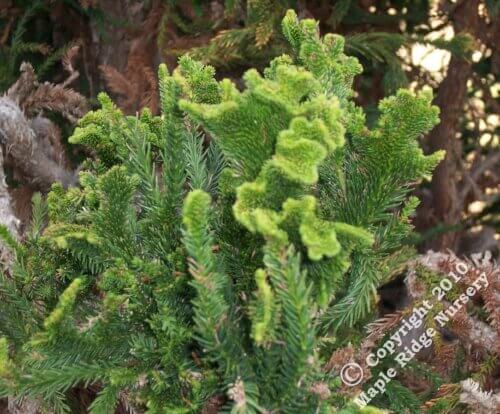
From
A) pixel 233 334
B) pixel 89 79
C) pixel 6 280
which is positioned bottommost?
pixel 89 79

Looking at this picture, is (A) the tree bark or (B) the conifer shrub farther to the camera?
(A) the tree bark

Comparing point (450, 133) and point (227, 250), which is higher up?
point (227, 250)

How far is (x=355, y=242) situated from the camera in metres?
0.74

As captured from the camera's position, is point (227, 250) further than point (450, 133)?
No

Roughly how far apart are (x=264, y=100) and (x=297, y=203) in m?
0.14

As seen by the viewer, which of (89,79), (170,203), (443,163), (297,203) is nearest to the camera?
(297,203)

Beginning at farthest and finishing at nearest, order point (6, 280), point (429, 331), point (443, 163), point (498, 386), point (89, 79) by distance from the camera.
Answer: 1. point (443, 163)
2. point (89, 79)
3. point (498, 386)
4. point (429, 331)
5. point (6, 280)

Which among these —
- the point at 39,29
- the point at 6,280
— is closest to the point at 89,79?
the point at 39,29

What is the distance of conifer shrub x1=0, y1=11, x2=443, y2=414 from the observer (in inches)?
27.5

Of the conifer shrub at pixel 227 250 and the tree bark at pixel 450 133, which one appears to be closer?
the conifer shrub at pixel 227 250

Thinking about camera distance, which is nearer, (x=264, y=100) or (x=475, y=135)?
(x=264, y=100)

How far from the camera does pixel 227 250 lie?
0.87m

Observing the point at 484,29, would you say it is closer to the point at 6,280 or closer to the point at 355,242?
the point at 355,242

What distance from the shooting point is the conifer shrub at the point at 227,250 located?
699mm
